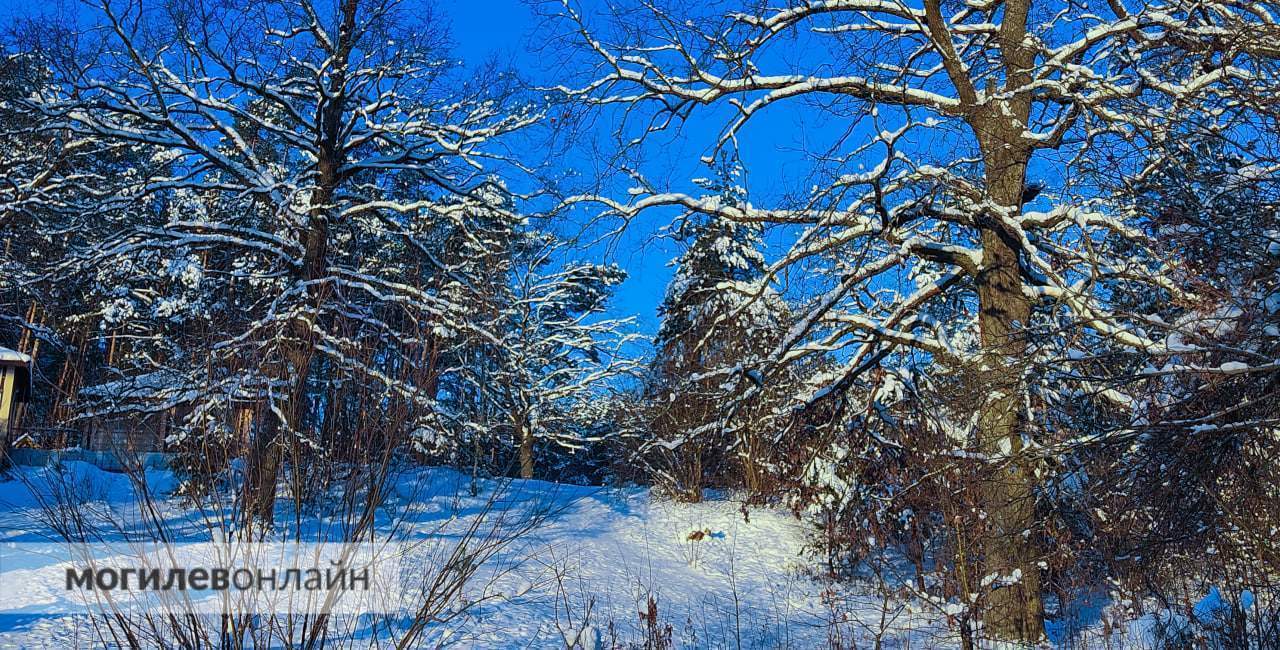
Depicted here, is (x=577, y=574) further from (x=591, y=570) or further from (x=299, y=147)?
(x=299, y=147)

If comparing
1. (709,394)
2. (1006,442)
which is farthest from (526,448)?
(1006,442)

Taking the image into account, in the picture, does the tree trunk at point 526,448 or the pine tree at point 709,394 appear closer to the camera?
the pine tree at point 709,394

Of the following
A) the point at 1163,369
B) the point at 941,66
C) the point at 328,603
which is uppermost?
the point at 941,66

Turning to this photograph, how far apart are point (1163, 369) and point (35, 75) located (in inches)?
480

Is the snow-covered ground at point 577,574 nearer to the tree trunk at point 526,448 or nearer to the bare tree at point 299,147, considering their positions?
the bare tree at point 299,147

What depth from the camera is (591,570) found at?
7.84 m

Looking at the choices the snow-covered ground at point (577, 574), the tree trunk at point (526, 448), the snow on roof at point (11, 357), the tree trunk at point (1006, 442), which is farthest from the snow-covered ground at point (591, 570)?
the tree trunk at point (526, 448)

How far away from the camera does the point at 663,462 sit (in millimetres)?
13398

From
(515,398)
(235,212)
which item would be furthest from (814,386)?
(515,398)

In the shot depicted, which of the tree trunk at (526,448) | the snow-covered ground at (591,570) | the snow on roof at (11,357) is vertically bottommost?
the snow-covered ground at (591,570)

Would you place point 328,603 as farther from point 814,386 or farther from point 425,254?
point 425,254

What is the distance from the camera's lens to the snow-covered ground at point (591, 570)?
13.6 ft

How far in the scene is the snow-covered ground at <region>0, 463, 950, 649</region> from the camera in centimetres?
414

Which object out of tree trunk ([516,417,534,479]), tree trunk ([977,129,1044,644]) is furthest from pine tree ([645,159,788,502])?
tree trunk ([516,417,534,479])
